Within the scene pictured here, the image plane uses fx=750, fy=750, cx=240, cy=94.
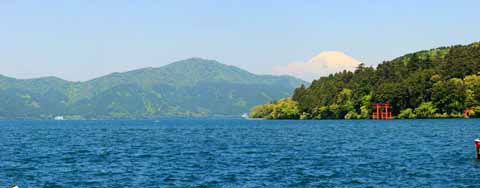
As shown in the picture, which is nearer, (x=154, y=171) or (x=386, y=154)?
(x=154, y=171)

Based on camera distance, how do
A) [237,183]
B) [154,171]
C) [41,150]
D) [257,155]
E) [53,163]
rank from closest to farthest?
[237,183], [154,171], [53,163], [257,155], [41,150]

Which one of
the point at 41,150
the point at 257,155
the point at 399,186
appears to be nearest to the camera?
the point at 399,186

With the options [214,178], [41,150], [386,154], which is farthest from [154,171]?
[41,150]

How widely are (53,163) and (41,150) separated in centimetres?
2852

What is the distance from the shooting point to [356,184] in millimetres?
63531

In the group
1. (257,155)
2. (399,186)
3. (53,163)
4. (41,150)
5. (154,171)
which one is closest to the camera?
(399,186)

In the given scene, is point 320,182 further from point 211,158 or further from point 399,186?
point 211,158

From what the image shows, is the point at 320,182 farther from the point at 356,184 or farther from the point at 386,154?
the point at 386,154

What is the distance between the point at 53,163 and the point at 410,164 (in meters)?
41.2

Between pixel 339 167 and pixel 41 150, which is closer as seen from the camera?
pixel 339 167

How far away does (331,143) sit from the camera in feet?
395

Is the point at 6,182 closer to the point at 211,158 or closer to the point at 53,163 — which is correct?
the point at 53,163

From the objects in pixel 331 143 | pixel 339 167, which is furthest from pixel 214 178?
pixel 331 143

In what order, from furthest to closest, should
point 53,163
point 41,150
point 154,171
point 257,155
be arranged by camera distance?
point 41,150, point 257,155, point 53,163, point 154,171
